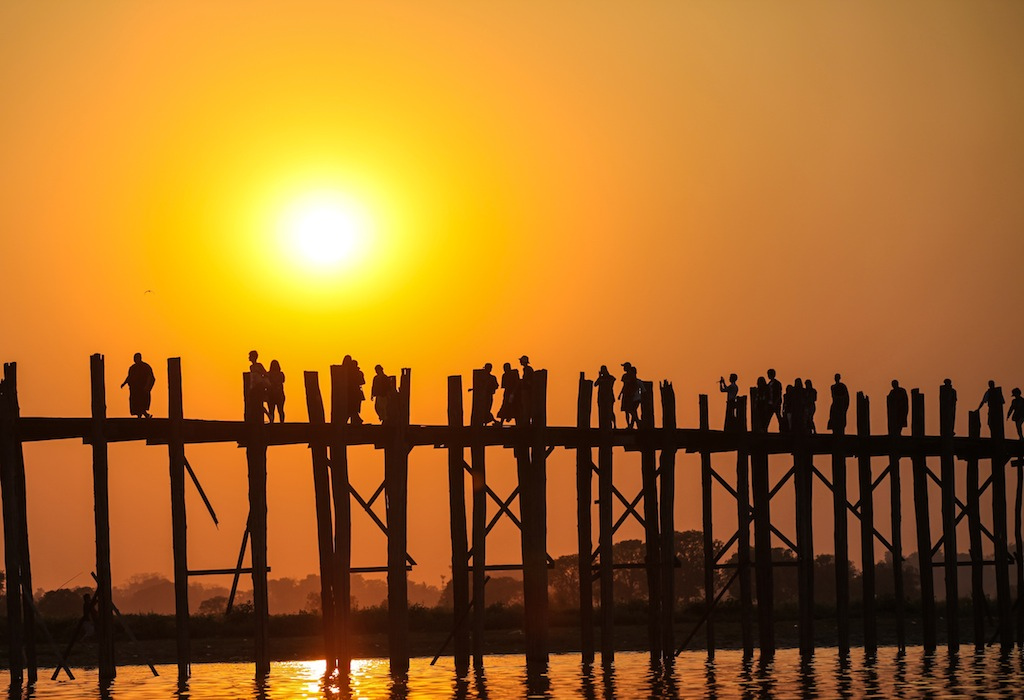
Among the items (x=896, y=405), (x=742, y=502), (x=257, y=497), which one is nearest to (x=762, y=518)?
(x=742, y=502)

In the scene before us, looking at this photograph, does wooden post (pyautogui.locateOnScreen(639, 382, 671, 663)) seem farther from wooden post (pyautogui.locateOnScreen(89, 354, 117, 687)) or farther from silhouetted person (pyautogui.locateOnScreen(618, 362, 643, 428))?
wooden post (pyautogui.locateOnScreen(89, 354, 117, 687))

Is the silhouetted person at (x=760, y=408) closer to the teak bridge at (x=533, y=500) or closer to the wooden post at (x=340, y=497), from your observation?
the teak bridge at (x=533, y=500)

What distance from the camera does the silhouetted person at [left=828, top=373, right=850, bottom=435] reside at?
109 ft

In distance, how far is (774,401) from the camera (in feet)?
106

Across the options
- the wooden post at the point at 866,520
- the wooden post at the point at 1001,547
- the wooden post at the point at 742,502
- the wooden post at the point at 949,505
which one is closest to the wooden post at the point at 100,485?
the wooden post at the point at 742,502

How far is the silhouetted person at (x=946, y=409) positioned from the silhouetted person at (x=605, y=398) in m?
7.77

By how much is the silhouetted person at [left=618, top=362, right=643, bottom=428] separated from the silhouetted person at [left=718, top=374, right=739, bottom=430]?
174 cm

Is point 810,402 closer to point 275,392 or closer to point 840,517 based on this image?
point 840,517

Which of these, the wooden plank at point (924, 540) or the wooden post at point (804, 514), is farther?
the wooden plank at point (924, 540)

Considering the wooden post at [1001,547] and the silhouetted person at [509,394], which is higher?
the silhouetted person at [509,394]

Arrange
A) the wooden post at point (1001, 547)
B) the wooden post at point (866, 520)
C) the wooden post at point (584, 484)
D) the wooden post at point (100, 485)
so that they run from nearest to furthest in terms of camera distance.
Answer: the wooden post at point (100, 485) < the wooden post at point (584, 484) < the wooden post at point (866, 520) < the wooden post at point (1001, 547)

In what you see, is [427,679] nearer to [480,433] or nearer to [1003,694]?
[480,433]

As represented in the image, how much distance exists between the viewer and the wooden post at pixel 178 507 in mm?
26438

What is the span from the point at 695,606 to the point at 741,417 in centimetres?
2208
